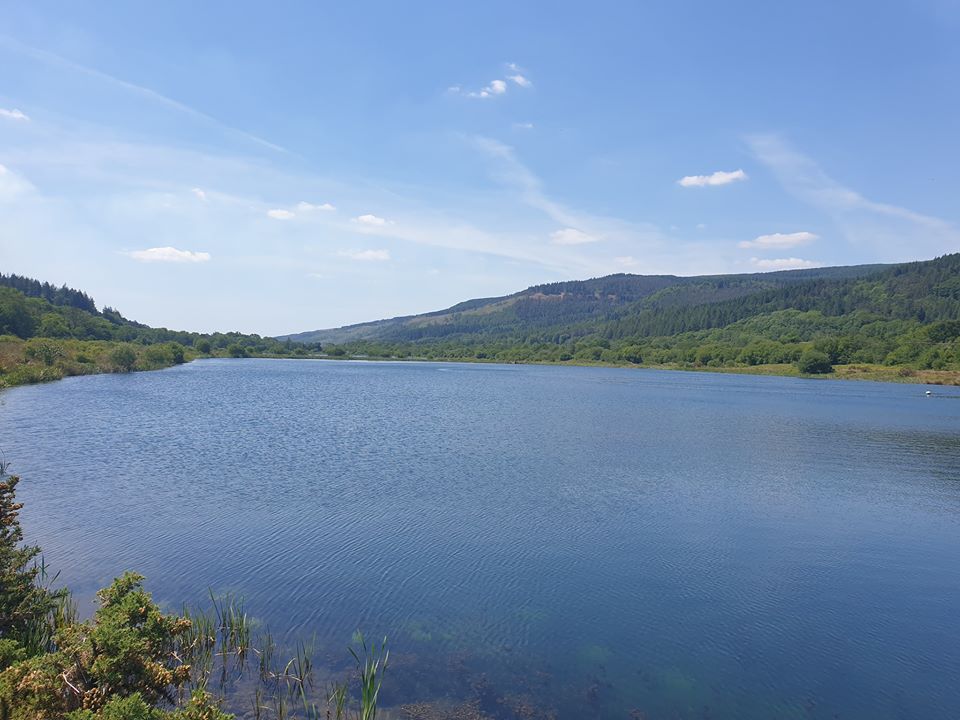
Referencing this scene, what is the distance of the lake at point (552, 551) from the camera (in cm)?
1312

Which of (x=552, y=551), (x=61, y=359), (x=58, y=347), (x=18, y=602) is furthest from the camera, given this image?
(x=58, y=347)

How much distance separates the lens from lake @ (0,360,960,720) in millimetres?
13125

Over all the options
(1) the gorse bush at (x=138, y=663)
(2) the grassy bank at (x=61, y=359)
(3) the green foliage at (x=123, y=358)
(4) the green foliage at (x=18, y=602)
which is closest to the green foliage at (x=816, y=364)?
(2) the grassy bank at (x=61, y=359)

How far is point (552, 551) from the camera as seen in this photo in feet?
66.5

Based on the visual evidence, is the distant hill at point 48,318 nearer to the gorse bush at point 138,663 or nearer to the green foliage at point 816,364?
the gorse bush at point 138,663

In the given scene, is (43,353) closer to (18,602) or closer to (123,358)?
(123,358)

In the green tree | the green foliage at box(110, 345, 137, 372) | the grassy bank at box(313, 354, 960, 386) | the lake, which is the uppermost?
the green tree

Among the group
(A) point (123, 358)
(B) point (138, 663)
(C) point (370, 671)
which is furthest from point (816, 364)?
(B) point (138, 663)

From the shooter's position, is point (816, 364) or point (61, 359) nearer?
point (61, 359)

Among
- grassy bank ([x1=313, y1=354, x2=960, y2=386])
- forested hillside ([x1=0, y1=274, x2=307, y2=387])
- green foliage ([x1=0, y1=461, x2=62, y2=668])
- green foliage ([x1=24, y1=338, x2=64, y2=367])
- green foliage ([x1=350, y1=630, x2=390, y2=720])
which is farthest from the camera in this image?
grassy bank ([x1=313, y1=354, x2=960, y2=386])

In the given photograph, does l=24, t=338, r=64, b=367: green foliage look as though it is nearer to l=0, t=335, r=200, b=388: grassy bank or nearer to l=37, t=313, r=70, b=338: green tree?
l=0, t=335, r=200, b=388: grassy bank

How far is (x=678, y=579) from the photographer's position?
60.4ft

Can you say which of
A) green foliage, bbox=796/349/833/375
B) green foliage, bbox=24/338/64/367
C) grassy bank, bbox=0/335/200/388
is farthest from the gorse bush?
green foliage, bbox=796/349/833/375

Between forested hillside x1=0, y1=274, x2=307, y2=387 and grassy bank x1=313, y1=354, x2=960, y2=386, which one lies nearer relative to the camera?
forested hillside x1=0, y1=274, x2=307, y2=387
